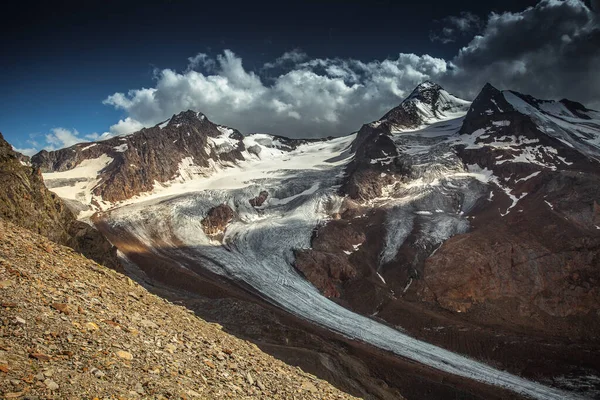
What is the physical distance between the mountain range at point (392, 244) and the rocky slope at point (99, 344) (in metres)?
16.5

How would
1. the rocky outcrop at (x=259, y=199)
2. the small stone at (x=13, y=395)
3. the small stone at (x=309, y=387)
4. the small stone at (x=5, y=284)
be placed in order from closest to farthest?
the small stone at (x=13, y=395) < the small stone at (x=5, y=284) < the small stone at (x=309, y=387) < the rocky outcrop at (x=259, y=199)

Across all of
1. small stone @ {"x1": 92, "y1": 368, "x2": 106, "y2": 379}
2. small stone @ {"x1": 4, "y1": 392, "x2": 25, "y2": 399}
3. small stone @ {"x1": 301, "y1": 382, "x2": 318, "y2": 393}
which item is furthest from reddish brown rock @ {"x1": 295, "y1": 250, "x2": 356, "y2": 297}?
small stone @ {"x1": 4, "y1": 392, "x2": 25, "y2": 399}

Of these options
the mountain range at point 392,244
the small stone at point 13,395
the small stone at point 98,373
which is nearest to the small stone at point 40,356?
the small stone at point 98,373

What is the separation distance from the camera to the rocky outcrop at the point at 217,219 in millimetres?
102625

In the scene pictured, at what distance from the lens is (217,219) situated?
10719 cm

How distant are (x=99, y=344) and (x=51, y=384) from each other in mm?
2280

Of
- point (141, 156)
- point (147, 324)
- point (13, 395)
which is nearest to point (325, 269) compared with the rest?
point (147, 324)

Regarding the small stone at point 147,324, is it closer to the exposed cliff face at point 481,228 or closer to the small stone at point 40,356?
the small stone at point 40,356

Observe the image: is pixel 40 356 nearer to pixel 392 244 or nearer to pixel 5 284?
pixel 5 284

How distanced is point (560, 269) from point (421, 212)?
3766cm

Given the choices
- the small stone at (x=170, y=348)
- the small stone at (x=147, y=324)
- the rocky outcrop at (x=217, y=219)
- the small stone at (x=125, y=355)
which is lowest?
the small stone at (x=170, y=348)

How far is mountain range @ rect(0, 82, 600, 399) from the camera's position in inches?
1826

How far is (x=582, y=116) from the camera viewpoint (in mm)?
193125

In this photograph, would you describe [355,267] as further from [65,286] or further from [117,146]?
[117,146]
